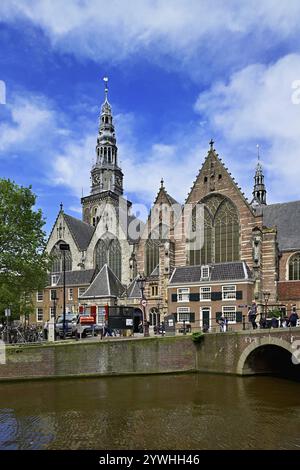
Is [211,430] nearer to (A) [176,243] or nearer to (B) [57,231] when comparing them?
(A) [176,243]

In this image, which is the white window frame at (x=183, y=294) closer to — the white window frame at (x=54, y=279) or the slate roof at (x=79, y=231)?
the white window frame at (x=54, y=279)

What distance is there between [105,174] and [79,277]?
2968 centimetres

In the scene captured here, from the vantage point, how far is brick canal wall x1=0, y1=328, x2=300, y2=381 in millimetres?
26031

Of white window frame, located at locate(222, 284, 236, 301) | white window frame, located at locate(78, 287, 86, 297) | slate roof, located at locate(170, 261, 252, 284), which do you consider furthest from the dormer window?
white window frame, located at locate(78, 287, 86, 297)

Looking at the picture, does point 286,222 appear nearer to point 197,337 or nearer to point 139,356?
point 197,337

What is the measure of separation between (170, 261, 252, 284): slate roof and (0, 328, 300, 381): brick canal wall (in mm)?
12606

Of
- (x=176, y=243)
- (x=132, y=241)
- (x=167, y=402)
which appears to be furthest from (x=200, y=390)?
(x=132, y=241)

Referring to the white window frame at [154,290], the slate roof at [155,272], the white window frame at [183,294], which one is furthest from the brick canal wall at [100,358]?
the slate roof at [155,272]

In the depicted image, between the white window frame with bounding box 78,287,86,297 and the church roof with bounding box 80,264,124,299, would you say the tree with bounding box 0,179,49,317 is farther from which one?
the white window frame with bounding box 78,287,86,297

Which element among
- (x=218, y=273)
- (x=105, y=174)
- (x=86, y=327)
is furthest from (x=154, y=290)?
(x=105, y=174)

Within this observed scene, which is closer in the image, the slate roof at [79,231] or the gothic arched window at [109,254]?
the gothic arched window at [109,254]

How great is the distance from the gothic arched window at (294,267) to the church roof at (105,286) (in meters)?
19.9

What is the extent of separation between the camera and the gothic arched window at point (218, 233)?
43.7 meters

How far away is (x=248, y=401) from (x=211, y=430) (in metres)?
5.26
